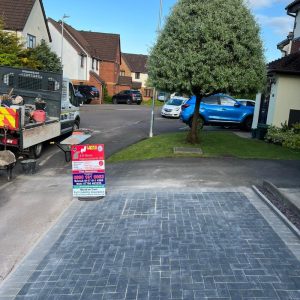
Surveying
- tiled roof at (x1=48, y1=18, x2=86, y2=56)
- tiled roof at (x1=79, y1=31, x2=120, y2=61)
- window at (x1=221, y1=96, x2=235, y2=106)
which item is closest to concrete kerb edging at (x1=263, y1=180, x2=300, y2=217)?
window at (x1=221, y1=96, x2=235, y2=106)

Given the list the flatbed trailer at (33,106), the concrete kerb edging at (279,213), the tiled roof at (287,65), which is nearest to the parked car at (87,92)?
the flatbed trailer at (33,106)

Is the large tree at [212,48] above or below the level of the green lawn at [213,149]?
above

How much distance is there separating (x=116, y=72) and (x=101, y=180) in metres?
49.3

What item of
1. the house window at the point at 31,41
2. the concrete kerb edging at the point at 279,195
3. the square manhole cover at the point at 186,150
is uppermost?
the house window at the point at 31,41

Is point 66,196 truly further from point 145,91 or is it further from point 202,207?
point 145,91

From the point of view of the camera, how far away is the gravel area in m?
6.81

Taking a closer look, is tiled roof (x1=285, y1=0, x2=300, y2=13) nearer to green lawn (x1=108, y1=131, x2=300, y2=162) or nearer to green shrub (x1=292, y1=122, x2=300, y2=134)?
green shrub (x1=292, y1=122, x2=300, y2=134)

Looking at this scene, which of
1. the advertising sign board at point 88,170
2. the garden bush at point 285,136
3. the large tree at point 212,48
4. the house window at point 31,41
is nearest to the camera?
the advertising sign board at point 88,170

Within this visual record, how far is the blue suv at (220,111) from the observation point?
19984 mm

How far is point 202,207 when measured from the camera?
24.4 ft

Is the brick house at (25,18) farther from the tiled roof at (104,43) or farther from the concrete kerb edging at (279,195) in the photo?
the concrete kerb edging at (279,195)

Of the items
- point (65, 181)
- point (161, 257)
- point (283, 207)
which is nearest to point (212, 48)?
point (283, 207)

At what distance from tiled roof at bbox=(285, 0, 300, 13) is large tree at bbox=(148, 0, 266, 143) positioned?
1066 cm

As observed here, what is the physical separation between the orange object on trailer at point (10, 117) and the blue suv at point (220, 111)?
11214 millimetres
